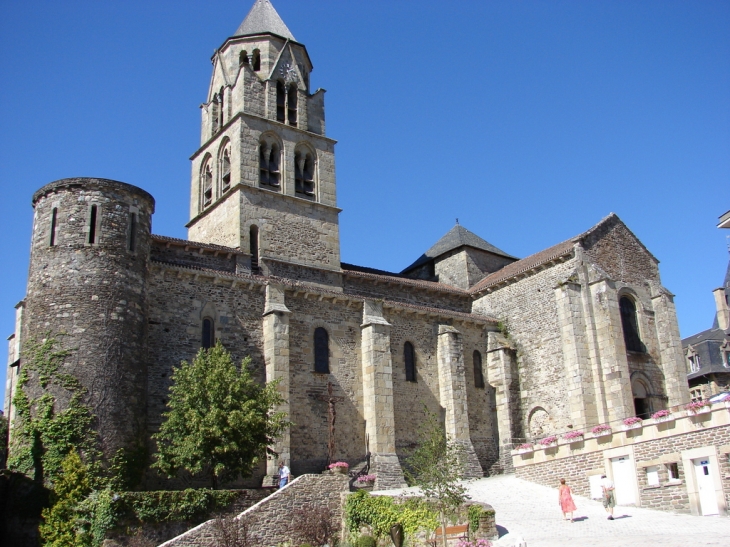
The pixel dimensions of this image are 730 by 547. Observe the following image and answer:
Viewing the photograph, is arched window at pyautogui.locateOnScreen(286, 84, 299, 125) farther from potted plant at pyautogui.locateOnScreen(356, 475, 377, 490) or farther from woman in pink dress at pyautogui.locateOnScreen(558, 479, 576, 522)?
woman in pink dress at pyautogui.locateOnScreen(558, 479, 576, 522)

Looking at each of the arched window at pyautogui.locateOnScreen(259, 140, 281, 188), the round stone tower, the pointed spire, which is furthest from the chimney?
the round stone tower

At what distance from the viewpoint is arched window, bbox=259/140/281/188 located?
3071 cm

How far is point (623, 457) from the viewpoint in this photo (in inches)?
861

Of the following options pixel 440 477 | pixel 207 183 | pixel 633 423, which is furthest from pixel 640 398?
pixel 207 183

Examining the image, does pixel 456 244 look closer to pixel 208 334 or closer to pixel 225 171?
pixel 225 171

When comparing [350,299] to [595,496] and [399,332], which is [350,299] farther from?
[595,496]

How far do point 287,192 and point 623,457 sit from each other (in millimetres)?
16319

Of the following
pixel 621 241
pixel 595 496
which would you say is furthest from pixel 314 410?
pixel 621 241

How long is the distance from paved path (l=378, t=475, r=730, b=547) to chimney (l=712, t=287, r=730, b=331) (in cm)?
3007

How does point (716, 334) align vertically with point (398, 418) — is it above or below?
above

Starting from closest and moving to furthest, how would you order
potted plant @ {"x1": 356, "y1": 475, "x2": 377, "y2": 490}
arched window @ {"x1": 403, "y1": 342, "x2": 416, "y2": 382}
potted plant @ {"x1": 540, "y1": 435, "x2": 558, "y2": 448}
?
potted plant @ {"x1": 356, "y1": 475, "x2": 377, "y2": 490} < potted plant @ {"x1": 540, "y1": 435, "x2": 558, "y2": 448} < arched window @ {"x1": 403, "y1": 342, "x2": 416, "y2": 382}

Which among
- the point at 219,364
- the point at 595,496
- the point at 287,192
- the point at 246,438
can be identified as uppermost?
the point at 287,192

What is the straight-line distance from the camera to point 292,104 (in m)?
32.9

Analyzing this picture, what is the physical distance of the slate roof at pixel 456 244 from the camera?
36.8 m
